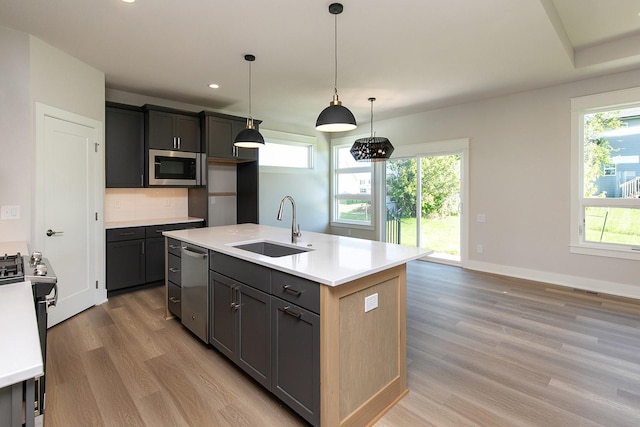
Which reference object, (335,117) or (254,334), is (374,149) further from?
(254,334)

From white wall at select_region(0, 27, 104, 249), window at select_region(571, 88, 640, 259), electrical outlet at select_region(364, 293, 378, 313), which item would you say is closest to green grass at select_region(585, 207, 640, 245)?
window at select_region(571, 88, 640, 259)

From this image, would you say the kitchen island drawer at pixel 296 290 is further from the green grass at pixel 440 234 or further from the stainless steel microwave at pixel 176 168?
the green grass at pixel 440 234

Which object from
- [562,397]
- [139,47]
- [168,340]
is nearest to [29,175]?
[139,47]

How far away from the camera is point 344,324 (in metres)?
1.67

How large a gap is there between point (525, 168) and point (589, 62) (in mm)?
1463

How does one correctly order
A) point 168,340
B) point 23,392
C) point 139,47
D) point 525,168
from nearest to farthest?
1. point 23,392
2. point 168,340
3. point 139,47
4. point 525,168

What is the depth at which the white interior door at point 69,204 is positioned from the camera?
3.01 m

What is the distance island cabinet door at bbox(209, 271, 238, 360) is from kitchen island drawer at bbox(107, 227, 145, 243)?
2.18 m

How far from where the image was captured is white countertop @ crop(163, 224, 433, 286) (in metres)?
1.68

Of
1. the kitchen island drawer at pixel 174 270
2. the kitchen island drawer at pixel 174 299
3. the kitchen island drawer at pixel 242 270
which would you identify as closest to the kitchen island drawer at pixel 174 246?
the kitchen island drawer at pixel 174 270

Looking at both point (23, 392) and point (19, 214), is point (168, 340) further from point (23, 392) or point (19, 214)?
point (23, 392)

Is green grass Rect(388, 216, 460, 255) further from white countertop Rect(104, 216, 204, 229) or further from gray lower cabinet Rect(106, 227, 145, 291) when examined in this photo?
gray lower cabinet Rect(106, 227, 145, 291)

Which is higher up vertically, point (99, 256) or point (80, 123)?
point (80, 123)

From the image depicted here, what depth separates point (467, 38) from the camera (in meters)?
2.98
